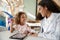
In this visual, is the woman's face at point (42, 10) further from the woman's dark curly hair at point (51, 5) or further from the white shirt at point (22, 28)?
the white shirt at point (22, 28)

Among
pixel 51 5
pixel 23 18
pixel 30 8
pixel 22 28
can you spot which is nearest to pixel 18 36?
pixel 22 28

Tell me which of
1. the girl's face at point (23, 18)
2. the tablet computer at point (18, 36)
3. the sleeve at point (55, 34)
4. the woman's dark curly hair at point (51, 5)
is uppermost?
the woman's dark curly hair at point (51, 5)

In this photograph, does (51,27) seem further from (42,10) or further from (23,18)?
(23,18)

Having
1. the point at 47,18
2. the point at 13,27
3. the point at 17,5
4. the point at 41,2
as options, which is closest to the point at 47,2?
the point at 41,2

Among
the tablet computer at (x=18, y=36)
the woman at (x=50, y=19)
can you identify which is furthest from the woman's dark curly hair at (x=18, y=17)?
the woman at (x=50, y=19)

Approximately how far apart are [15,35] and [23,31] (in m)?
0.11

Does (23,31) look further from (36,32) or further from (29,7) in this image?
(29,7)

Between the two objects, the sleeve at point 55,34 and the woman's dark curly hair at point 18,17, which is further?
the woman's dark curly hair at point 18,17

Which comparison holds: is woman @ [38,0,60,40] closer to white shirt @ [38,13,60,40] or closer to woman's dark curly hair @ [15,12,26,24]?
white shirt @ [38,13,60,40]

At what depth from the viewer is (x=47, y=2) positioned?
153 cm

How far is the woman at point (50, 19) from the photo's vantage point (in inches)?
59.2

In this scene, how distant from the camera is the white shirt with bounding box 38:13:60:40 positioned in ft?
4.92

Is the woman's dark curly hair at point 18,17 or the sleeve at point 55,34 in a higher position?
the woman's dark curly hair at point 18,17

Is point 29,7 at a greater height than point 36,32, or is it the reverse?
point 29,7
